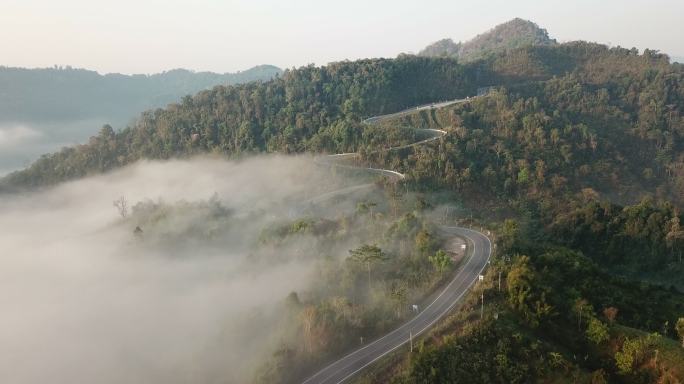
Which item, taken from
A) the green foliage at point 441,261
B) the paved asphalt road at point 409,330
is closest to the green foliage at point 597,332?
the paved asphalt road at point 409,330

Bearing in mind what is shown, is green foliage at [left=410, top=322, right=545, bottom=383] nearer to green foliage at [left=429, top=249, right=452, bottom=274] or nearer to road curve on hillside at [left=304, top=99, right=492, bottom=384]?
road curve on hillside at [left=304, top=99, right=492, bottom=384]

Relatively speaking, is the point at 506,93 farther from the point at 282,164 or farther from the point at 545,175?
the point at 282,164

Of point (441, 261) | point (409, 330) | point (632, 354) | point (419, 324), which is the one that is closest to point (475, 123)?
point (441, 261)

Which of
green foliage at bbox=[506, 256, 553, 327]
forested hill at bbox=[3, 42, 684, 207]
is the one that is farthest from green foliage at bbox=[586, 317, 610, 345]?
forested hill at bbox=[3, 42, 684, 207]

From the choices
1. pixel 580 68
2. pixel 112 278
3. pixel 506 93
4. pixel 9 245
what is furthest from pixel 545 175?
pixel 9 245

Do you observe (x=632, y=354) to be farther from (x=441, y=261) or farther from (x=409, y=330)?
(x=441, y=261)
